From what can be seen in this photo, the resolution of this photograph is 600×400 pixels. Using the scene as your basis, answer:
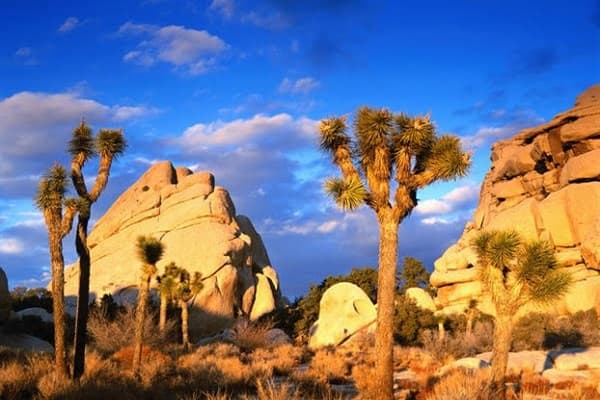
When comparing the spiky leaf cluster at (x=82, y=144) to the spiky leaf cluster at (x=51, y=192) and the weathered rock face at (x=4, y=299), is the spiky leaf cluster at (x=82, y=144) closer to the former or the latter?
the spiky leaf cluster at (x=51, y=192)

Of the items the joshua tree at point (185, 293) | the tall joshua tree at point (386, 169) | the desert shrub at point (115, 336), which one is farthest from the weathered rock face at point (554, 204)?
the tall joshua tree at point (386, 169)

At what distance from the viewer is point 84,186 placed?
17.2 metres

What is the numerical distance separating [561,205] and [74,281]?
135ft

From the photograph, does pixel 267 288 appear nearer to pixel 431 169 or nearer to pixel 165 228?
pixel 165 228

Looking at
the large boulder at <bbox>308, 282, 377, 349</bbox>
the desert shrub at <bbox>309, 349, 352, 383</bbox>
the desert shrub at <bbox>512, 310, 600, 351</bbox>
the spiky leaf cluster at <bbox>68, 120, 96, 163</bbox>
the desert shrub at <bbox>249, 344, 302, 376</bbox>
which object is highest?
the spiky leaf cluster at <bbox>68, 120, 96, 163</bbox>

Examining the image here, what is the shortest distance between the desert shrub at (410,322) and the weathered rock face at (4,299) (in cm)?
2263

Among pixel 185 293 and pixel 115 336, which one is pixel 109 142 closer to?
pixel 115 336

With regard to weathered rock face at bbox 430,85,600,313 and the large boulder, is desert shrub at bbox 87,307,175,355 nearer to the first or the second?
the large boulder

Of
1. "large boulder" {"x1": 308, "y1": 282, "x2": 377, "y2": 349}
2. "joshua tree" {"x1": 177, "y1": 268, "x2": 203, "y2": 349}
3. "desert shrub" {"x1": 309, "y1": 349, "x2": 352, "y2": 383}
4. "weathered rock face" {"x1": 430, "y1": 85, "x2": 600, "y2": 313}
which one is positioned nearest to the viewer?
"desert shrub" {"x1": 309, "y1": 349, "x2": 352, "y2": 383}

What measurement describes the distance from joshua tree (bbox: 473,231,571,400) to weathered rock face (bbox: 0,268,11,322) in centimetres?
2586

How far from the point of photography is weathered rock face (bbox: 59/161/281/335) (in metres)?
46.4

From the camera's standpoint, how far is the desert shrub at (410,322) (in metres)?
35.5

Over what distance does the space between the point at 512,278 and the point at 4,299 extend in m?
27.3

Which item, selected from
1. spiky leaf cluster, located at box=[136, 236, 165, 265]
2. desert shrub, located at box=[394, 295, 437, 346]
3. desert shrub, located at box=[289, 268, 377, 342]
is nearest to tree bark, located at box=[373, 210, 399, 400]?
spiky leaf cluster, located at box=[136, 236, 165, 265]
